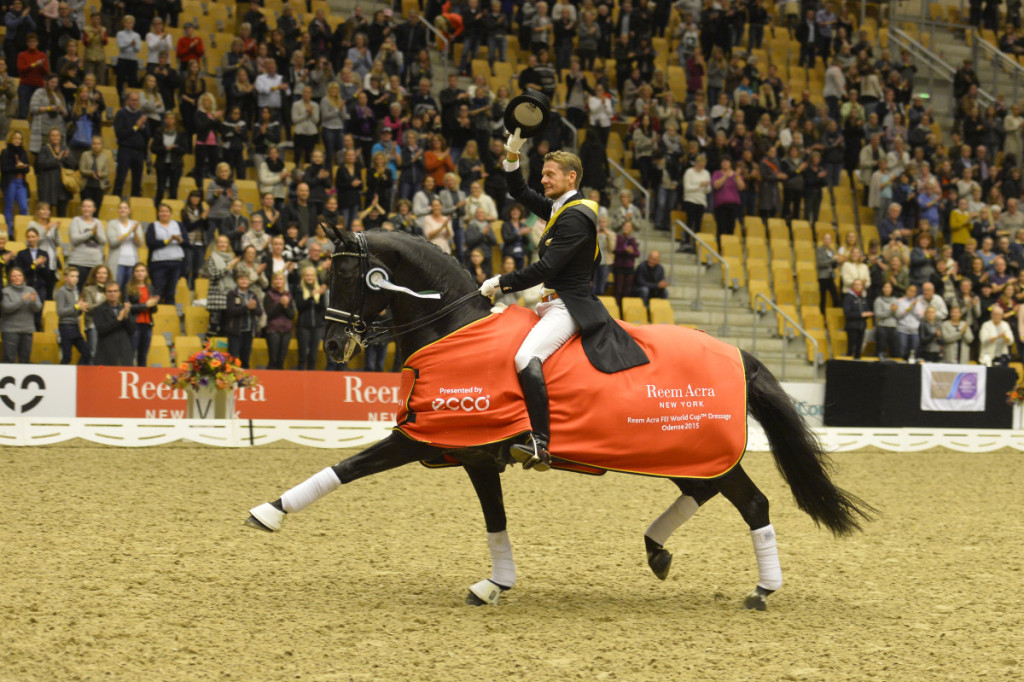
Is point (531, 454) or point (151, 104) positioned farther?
point (151, 104)

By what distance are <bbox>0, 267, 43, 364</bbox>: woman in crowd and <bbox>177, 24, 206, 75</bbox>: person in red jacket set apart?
517 cm

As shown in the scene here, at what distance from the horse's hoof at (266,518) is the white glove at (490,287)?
1634mm

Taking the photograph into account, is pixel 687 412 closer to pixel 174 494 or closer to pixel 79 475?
pixel 174 494

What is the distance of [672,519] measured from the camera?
6.71 m

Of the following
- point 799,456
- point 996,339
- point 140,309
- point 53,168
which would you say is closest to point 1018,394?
point 996,339

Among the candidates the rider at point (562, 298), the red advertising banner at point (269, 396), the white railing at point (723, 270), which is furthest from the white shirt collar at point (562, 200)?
the white railing at point (723, 270)

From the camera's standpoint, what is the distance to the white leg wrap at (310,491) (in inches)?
232

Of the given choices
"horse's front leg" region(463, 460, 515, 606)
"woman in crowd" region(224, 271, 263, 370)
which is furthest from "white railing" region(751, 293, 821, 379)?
"horse's front leg" region(463, 460, 515, 606)

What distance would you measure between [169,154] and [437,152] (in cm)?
418

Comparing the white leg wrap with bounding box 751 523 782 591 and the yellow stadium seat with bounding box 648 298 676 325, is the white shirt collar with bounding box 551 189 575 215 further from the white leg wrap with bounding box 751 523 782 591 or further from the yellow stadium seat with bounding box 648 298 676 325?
the yellow stadium seat with bounding box 648 298 676 325

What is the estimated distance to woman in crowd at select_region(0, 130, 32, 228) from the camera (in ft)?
50.5

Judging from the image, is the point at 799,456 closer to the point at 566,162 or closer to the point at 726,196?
the point at 566,162

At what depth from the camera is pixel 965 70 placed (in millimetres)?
25484

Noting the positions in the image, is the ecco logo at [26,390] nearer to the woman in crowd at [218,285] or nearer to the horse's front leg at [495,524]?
the woman in crowd at [218,285]
